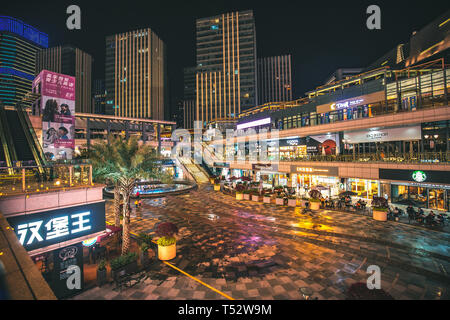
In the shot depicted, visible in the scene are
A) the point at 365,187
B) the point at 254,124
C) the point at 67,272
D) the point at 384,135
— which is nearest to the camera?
the point at 67,272

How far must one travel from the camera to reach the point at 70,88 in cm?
4409

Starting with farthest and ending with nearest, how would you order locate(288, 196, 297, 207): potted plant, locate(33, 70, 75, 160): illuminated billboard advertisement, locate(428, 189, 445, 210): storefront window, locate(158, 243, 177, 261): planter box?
locate(33, 70, 75, 160): illuminated billboard advertisement → locate(288, 196, 297, 207): potted plant → locate(428, 189, 445, 210): storefront window → locate(158, 243, 177, 261): planter box

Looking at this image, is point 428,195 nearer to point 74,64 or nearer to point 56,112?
point 56,112

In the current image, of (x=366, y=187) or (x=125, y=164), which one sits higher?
(x=125, y=164)

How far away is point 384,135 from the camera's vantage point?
2522cm

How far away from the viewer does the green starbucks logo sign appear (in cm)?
1882

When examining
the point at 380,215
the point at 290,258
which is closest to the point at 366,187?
the point at 380,215

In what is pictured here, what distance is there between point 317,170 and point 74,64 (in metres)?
192

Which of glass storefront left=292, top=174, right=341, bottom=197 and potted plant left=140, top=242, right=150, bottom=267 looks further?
glass storefront left=292, top=174, right=341, bottom=197

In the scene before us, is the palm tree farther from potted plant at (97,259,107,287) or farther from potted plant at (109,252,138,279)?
potted plant at (97,259,107,287)

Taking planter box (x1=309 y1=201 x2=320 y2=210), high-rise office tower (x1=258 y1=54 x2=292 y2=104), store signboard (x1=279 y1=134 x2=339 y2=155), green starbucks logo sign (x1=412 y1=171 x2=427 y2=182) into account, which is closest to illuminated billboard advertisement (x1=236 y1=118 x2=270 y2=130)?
store signboard (x1=279 y1=134 x2=339 y2=155)

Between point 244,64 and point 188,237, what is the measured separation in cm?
10599

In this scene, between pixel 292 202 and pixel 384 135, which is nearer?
pixel 292 202

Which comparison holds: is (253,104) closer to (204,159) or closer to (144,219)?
(204,159)
